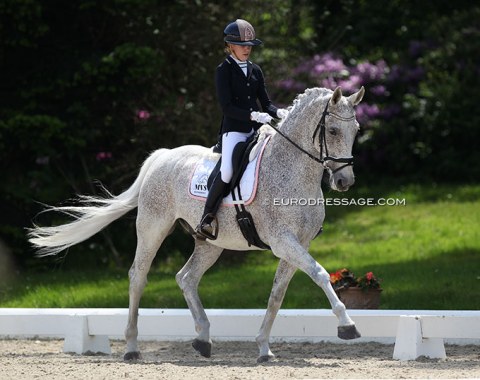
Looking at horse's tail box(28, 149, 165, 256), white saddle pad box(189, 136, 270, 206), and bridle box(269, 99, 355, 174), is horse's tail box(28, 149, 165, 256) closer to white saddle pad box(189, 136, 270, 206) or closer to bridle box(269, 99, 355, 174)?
white saddle pad box(189, 136, 270, 206)

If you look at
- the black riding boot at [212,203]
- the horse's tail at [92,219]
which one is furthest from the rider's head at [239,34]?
the horse's tail at [92,219]

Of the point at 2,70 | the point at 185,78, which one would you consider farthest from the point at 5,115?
the point at 185,78

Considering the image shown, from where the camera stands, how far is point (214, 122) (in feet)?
40.1

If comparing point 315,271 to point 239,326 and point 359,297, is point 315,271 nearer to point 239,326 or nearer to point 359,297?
point 239,326

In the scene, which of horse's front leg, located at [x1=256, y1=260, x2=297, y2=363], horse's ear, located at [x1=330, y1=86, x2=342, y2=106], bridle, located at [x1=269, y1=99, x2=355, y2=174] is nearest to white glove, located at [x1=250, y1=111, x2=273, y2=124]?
bridle, located at [x1=269, y1=99, x2=355, y2=174]

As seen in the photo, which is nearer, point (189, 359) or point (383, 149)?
point (189, 359)

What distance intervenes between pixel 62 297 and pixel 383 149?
29.5ft

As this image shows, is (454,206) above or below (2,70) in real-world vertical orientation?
below

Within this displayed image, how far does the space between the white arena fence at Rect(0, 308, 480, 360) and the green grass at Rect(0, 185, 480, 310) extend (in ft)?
5.83

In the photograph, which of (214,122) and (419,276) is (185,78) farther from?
(419,276)

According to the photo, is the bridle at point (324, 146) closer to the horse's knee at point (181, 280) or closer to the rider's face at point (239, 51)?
the rider's face at point (239, 51)

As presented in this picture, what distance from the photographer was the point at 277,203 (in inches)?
268

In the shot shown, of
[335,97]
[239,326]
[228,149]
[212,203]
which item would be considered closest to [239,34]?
[228,149]

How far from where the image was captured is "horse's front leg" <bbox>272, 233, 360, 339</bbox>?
6.22 metres
